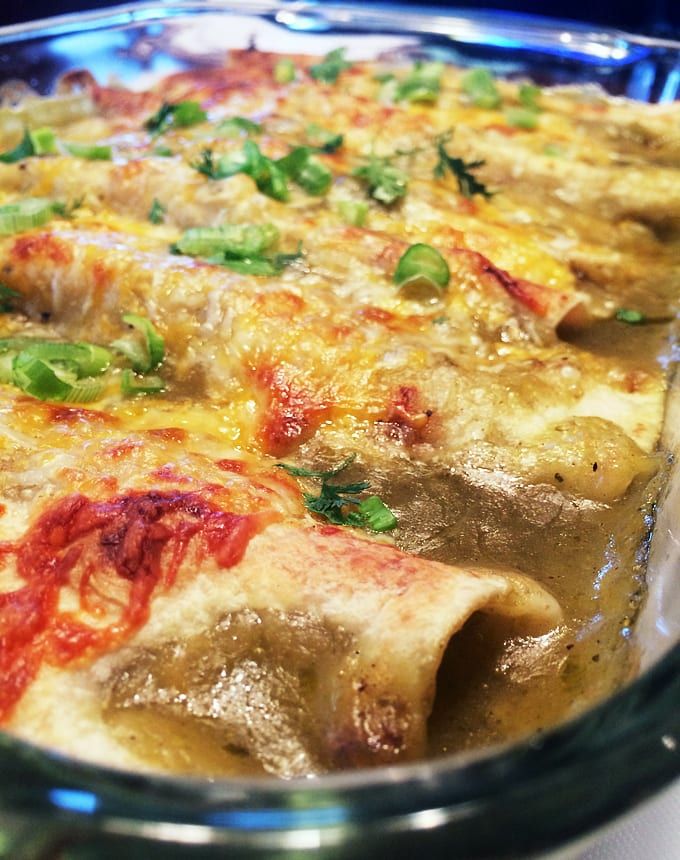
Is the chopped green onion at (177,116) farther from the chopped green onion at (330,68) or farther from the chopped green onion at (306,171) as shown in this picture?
the chopped green onion at (330,68)

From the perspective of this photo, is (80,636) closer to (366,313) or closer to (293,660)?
(293,660)

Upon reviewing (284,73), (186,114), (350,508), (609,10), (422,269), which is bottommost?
(350,508)

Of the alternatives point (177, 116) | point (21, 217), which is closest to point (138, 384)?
point (21, 217)

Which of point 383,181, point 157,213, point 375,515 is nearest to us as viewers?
point 375,515

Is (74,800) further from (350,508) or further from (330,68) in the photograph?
(330,68)

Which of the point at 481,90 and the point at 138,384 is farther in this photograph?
the point at 481,90

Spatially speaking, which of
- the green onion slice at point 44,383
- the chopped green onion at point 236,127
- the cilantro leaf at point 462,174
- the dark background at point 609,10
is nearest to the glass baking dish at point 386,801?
the green onion slice at point 44,383

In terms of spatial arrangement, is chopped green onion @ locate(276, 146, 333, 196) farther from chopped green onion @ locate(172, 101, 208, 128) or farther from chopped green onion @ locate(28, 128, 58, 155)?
chopped green onion @ locate(28, 128, 58, 155)
